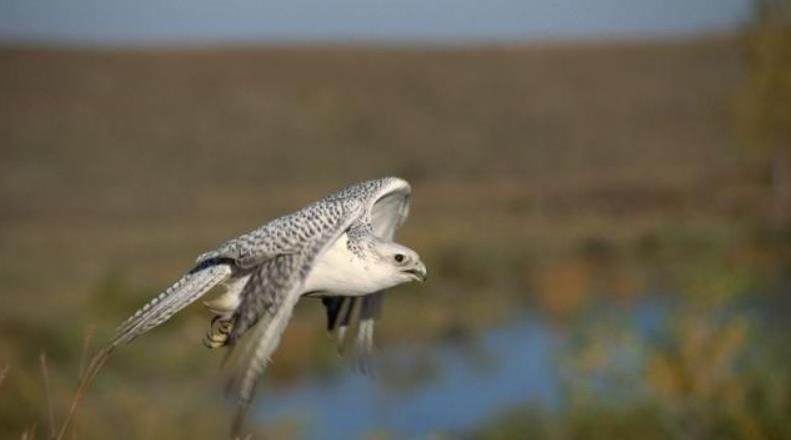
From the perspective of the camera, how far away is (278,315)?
16.2ft

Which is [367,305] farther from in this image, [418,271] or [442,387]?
[442,387]

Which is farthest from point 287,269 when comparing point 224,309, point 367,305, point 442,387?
point 442,387

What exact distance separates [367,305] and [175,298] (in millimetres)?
1378

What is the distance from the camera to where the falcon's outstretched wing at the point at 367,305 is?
6.44m

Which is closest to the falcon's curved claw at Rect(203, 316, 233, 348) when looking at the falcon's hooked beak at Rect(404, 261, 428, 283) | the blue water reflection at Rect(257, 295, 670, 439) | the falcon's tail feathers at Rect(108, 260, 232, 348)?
the falcon's tail feathers at Rect(108, 260, 232, 348)

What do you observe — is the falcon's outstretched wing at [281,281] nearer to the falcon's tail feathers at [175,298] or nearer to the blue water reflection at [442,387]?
the falcon's tail feathers at [175,298]

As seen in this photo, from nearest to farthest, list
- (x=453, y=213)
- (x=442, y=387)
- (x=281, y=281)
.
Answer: (x=281, y=281) → (x=442, y=387) → (x=453, y=213)

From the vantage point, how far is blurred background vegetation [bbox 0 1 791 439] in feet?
40.3

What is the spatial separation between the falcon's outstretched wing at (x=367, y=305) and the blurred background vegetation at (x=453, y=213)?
2.58 meters

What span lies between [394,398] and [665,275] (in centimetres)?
861

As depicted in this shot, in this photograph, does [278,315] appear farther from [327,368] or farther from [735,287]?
[327,368]

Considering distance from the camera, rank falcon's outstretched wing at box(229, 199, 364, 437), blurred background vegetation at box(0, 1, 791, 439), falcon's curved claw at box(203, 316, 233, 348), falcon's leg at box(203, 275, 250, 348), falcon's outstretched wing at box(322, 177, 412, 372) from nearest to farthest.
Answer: falcon's outstretched wing at box(229, 199, 364, 437) → falcon's leg at box(203, 275, 250, 348) → falcon's curved claw at box(203, 316, 233, 348) → falcon's outstretched wing at box(322, 177, 412, 372) → blurred background vegetation at box(0, 1, 791, 439)

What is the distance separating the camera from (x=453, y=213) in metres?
35.8

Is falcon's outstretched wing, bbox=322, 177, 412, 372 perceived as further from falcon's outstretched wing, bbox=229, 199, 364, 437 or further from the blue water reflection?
the blue water reflection
